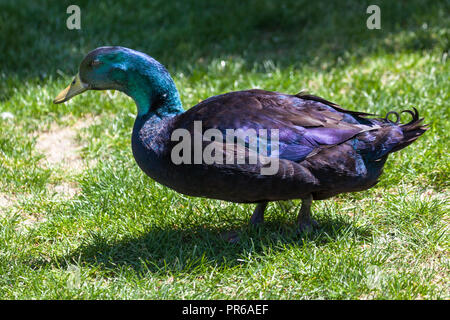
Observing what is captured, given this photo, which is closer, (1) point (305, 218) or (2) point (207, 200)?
(1) point (305, 218)

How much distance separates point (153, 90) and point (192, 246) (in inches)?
38.0

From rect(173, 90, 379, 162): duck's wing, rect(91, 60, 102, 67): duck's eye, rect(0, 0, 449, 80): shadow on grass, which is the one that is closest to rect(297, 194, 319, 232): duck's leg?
rect(173, 90, 379, 162): duck's wing

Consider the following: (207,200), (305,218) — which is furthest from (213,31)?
(305,218)

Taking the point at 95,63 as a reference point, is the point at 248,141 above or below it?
below

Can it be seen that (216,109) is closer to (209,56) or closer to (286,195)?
(286,195)

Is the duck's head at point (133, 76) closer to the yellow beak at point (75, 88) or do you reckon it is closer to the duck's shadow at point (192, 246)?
the yellow beak at point (75, 88)

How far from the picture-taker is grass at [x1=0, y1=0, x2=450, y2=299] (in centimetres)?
344

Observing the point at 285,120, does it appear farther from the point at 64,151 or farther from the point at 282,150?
the point at 64,151

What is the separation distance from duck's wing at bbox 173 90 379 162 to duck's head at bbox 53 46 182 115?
0.62ft

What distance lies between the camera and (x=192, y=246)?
12.5 ft

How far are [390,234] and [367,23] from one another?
3818 millimetres

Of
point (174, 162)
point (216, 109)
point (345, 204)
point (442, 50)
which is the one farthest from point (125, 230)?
point (442, 50)

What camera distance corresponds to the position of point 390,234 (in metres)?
3.87

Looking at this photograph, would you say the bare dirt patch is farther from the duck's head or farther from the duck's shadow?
the duck's head
